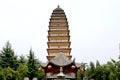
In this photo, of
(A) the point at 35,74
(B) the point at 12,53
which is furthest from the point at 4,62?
(A) the point at 35,74

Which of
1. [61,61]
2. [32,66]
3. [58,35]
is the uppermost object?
[58,35]

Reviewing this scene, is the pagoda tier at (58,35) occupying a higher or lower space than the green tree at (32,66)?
higher

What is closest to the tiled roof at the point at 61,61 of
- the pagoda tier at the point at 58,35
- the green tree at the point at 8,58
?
the green tree at the point at 8,58

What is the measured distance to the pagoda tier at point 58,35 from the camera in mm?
62156

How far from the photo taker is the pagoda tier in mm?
62156

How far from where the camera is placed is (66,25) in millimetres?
65625

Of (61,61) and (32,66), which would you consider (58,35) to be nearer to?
(32,66)

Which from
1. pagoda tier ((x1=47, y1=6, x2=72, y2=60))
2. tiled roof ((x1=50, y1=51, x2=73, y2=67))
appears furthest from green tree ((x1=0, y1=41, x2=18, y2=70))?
pagoda tier ((x1=47, y1=6, x2=72, y2=60))

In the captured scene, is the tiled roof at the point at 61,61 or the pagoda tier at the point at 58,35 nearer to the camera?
the tiled roof at the point at 61,61

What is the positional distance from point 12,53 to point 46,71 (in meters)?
7.87

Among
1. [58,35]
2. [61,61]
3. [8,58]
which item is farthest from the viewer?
[58,35]

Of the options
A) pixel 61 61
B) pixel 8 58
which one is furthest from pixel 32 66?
pixel 61 61

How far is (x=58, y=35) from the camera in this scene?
64.0m

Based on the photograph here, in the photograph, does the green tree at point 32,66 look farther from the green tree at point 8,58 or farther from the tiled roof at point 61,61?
the tiled roof at point 61,61
